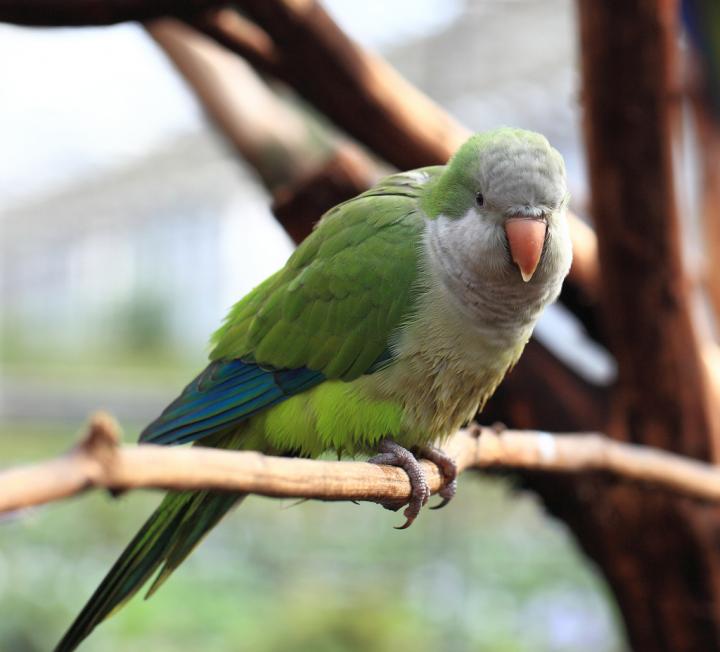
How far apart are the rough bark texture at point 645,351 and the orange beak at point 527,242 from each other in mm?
598

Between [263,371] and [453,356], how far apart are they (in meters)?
0.30

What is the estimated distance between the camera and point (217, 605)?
419 cm

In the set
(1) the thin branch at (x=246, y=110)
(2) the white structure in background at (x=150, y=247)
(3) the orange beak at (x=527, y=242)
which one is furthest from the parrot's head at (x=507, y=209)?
(2) the white structure in background at (x=150, y=247)

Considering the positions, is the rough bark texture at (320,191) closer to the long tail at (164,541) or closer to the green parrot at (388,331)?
the green parrot at (388,331)

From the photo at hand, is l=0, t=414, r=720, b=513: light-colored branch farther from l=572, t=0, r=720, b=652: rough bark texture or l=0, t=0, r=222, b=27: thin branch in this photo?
l=0, t=0, r=222, b=27: thin branch

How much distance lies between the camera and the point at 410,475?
3.69ft

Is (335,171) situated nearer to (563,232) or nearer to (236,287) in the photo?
(563,232)

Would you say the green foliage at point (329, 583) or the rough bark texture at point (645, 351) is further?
the green foliage at point (329, 583)

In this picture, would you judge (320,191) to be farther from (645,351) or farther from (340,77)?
(645,351)

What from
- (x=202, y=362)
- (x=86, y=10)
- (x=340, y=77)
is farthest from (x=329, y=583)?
(x=202, y=362)

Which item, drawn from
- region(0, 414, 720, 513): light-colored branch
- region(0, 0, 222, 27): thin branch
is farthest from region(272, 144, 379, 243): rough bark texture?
region(0, 414, 720, 513): light-colored branch

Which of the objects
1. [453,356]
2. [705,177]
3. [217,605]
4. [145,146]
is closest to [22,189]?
[145,146]

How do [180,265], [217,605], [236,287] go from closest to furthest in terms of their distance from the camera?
[217,605], [236,287], [180,265]

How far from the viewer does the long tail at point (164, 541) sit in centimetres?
109
